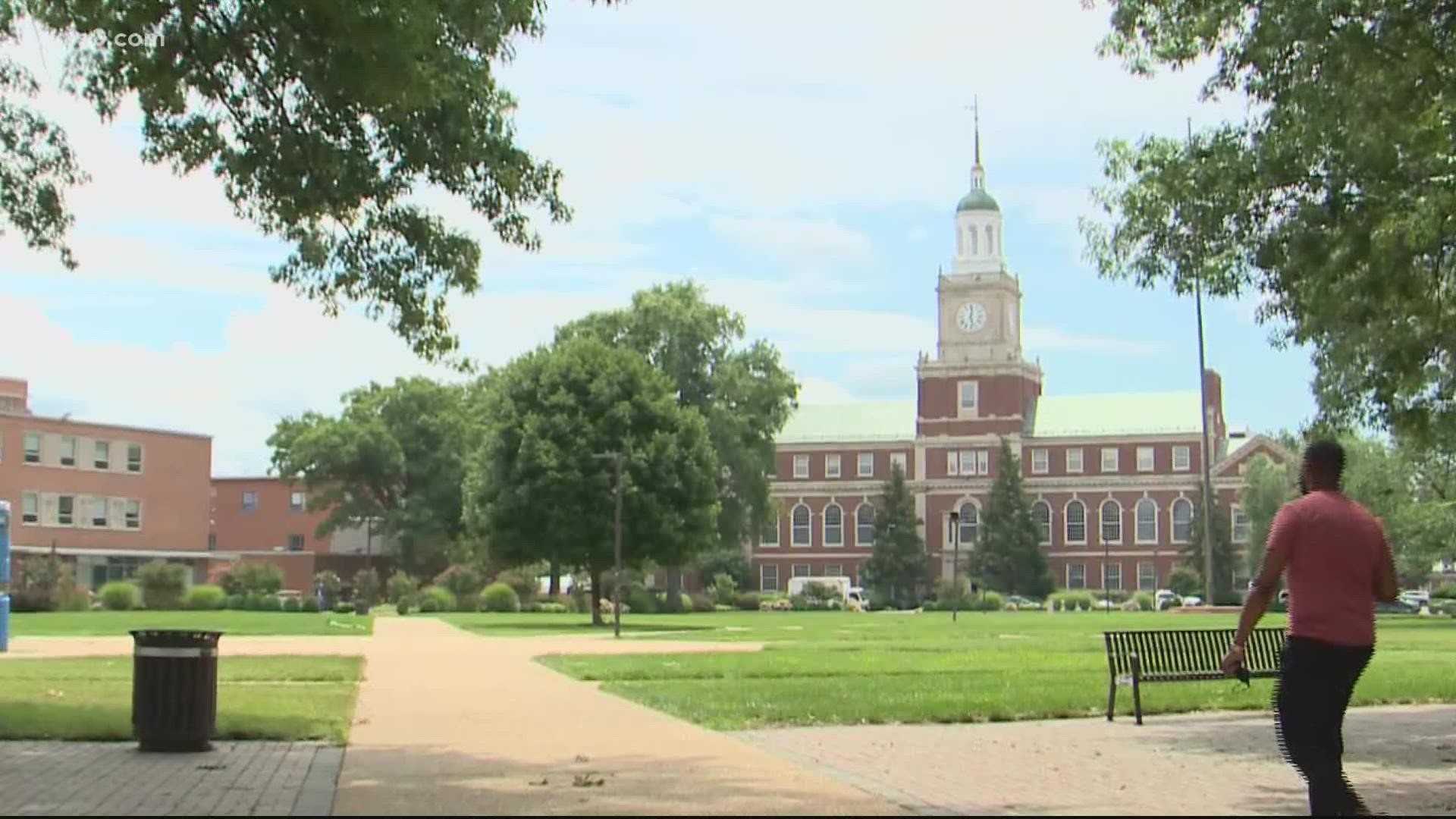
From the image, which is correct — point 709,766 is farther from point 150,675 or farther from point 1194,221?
point 1194,221

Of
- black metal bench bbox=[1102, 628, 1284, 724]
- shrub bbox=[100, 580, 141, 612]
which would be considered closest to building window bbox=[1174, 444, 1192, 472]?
shrub bbox=[100, 580, 141, 612]

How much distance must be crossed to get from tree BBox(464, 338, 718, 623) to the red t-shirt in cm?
4715

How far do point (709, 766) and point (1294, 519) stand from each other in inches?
196

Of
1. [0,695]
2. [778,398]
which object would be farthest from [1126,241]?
[778,398]

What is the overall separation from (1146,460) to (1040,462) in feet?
26.1

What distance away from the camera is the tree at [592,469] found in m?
56.5

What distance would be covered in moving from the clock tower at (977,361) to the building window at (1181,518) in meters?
13.1

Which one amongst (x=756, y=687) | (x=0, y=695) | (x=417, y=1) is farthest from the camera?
(x=756, y=687)

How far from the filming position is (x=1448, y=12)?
12.5m

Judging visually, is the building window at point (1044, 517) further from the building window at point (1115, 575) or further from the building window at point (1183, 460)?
the building window at point (1183, 460)

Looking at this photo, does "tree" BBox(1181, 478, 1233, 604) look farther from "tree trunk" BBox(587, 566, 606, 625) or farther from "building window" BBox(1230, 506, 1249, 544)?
"tree trunk" BBox(587, 566, 606, 625)

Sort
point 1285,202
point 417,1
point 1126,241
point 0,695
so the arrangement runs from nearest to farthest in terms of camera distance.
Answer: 1. point 417,1
2. point 1285,202
3. point 1126,241
4. point 0,695

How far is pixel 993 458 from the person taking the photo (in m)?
130

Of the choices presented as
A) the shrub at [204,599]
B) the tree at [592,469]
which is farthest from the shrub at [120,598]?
the tree at [592,469]
